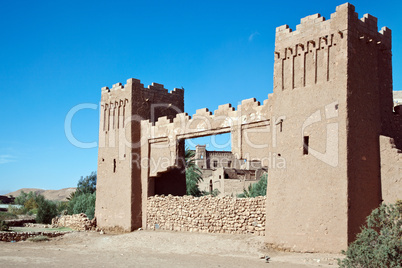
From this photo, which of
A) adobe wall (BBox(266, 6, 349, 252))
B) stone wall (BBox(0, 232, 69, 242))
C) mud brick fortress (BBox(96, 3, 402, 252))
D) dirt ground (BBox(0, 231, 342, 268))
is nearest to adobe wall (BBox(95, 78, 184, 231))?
dirt ground (BBox(0, 231, 342, 268))

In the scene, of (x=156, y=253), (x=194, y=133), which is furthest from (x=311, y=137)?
(x=156, y=253)

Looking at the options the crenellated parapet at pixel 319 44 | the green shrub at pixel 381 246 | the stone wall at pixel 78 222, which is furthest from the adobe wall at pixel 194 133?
the green shrub at pixel 381 246

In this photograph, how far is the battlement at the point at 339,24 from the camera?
12633 millimetres

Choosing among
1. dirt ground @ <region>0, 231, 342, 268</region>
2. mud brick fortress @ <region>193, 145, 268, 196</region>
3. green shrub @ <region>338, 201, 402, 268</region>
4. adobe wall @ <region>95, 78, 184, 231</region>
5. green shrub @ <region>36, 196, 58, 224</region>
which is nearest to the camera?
green shrub @ <region>338, 201, 402, 268</region>

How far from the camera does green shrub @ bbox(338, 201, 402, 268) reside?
30.1 ft

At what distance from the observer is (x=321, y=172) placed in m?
12.7

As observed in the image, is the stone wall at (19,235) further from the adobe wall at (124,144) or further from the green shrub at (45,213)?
the green shrub at (45,213)

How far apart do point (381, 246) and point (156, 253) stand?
762 cm

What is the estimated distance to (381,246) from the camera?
368 inches

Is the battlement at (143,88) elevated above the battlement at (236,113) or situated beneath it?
elevated above

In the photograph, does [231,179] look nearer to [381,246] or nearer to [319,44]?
[319,44]

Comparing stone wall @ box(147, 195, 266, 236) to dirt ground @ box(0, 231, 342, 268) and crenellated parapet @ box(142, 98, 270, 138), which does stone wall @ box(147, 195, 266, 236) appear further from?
crenellated parapet @ box(142, 98, 270, 138)

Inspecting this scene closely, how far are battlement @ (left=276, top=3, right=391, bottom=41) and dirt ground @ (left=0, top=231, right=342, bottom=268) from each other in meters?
6.40

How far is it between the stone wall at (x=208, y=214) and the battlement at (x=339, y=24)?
553 centimetres
